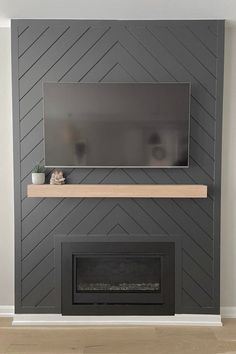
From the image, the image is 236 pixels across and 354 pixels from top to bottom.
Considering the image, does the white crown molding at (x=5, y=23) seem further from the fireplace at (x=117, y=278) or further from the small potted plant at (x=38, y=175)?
the fireplace at (x=117, y=278)

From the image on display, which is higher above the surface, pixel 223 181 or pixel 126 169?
pixel 126 169

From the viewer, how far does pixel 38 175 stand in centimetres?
344

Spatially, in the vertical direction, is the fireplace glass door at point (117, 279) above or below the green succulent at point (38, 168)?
below

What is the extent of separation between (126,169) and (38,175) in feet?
2.35

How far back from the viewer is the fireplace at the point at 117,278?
3.57 meters

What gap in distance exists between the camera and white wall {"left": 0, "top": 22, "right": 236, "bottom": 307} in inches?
142

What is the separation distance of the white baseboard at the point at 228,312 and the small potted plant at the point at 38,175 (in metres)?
1.92

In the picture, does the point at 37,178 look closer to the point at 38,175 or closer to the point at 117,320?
the point at 38,175

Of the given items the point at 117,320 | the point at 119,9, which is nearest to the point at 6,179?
the point at 117,320

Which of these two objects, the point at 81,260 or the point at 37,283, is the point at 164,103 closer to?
the point at 81,260

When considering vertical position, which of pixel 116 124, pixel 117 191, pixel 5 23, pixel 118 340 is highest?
pixel 5 23

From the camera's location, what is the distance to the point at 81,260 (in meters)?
3.62

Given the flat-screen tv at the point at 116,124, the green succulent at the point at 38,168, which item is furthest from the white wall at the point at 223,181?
the flat-screen tv at the point at 116,124

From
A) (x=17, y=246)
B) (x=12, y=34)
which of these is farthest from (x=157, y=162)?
(x=12, y=34)
